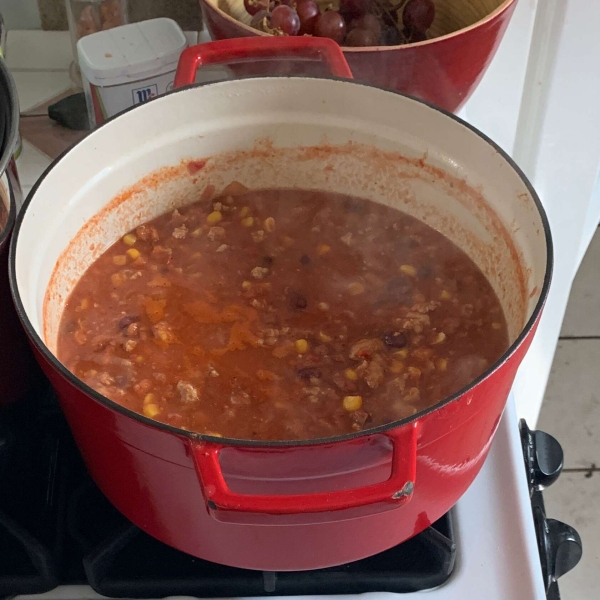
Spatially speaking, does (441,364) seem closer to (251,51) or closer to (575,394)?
(251,51)

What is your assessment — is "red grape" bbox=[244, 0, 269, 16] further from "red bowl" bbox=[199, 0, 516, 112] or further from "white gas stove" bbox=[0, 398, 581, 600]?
"white gas stove" bbox=[0, 398, 581, 600]

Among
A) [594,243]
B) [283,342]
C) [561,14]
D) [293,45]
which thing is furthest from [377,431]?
[594,243]

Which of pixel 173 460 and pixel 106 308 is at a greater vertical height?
pixel 173 460

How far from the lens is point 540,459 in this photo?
871mm

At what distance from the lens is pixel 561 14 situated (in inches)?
46.7

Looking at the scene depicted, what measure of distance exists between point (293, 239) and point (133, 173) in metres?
0.23

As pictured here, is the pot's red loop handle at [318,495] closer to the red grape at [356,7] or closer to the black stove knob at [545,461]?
the black stove knob at [545,461]

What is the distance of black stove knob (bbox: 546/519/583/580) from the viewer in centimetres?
83

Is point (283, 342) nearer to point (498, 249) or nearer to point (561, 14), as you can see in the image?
point (498, 249)

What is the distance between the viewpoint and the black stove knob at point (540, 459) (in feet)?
2.82

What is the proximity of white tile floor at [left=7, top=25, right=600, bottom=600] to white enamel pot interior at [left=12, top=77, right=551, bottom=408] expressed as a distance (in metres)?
0.45

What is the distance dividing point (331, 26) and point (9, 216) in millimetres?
567

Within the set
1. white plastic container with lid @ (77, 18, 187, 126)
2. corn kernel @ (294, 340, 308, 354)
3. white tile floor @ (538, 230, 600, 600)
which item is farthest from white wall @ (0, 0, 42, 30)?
white tile floor @ (538, 230, 600, 600)

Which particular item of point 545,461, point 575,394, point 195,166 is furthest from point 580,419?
point 195,166
